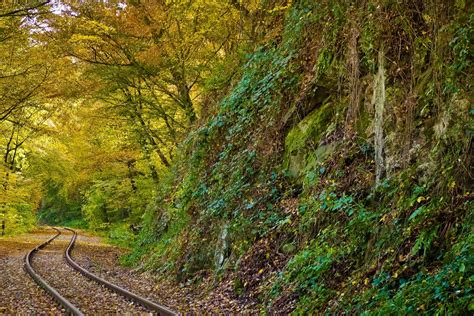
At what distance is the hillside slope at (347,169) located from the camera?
5.29 meters

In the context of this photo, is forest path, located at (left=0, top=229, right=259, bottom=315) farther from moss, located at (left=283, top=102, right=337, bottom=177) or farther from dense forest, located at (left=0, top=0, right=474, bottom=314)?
moss, located at (left=283, top=102, right=337, bottom=177)

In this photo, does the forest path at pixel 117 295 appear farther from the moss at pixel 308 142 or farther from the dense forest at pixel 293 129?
the moss at pixel 308 142

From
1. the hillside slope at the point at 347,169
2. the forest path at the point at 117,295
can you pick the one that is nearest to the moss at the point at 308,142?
the hillside slope at the point at 347,169

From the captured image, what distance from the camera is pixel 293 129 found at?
9.52 m

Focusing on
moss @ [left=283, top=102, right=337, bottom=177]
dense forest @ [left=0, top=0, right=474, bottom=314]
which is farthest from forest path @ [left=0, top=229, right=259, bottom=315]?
moss @ [left=283, top=102, right=337, bottom=177]

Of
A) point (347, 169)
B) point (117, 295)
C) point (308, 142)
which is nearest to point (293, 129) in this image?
point (308, 142)

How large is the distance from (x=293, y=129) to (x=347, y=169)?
7.61 feet

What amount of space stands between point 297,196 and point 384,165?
2303 millimetres

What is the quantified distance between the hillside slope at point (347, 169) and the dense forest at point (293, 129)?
0.03m

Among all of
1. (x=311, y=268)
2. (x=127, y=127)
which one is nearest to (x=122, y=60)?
(x=127, y=127)

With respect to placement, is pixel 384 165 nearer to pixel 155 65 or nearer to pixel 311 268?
pixel 311 268

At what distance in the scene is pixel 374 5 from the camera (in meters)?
7.22

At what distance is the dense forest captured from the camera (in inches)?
216

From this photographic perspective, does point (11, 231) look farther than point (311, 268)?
Yes
